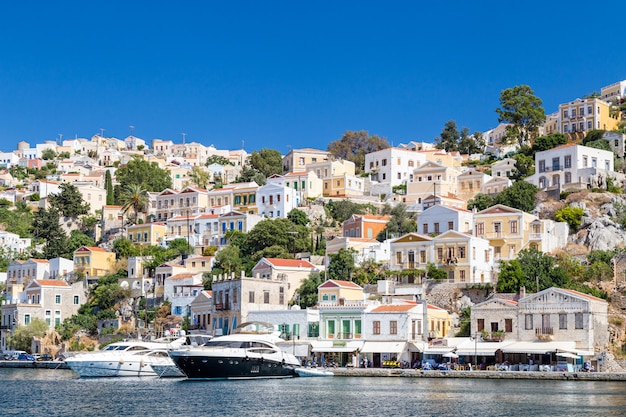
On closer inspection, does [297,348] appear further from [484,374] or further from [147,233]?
[147,233]

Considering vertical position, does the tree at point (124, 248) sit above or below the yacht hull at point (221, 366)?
above

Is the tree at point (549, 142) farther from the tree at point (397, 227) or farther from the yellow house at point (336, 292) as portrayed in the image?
the yellow house at point (336, 292)

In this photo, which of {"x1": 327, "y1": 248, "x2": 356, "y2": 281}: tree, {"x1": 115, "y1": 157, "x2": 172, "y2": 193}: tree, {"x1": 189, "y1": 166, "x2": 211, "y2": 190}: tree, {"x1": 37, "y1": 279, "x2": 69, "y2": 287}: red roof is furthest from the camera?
{"x1": 189, "y1": 166, "x2": 211, "y2": 190}: tree

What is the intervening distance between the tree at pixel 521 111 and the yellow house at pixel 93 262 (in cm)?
4439

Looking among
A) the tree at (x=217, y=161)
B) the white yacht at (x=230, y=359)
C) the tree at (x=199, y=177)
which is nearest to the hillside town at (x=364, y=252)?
the tree at (x=199, y=177)

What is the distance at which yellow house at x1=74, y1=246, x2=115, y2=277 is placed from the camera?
3573 inches

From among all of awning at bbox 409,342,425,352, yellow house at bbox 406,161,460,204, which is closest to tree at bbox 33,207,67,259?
yellow house at bbox 406,161,460,204

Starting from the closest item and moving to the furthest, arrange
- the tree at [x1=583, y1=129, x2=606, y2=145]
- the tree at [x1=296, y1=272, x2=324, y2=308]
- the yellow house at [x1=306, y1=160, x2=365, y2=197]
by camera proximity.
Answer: the tree at [x1=296, y1=272, x2=324, y2=308] → the tree at [x1=583, y1=129, x2=606, y2=145] → the yellow house at [x1=306, y1=160, x2=365, y2=197]

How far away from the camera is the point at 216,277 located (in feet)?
253

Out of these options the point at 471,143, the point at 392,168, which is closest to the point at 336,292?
the point at 392,168

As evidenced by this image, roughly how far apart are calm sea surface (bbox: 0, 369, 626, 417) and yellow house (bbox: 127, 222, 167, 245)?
137 ft

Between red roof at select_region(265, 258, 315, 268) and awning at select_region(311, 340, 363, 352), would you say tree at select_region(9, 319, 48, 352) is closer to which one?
red roof at select_region(265, 258, 315, 268)

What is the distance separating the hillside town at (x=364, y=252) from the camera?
60.4 metres

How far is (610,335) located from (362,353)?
1476 cm
